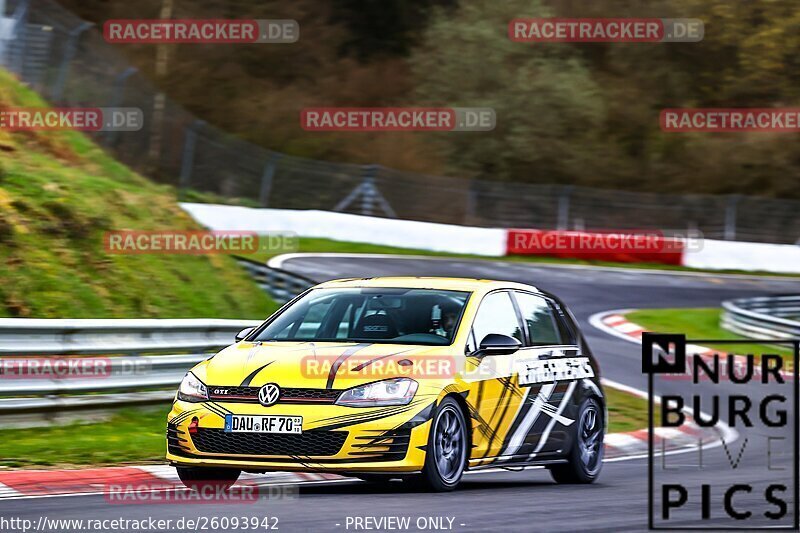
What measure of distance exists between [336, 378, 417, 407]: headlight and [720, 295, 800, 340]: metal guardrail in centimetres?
1491

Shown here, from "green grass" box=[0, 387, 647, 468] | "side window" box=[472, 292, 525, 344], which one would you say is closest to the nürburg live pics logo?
"side window" box=[472, 292, 525, 344]

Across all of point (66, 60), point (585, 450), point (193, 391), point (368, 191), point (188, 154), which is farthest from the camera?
point (368, 191)

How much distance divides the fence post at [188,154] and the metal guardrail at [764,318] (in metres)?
15.2

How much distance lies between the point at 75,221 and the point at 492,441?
6.30 meters

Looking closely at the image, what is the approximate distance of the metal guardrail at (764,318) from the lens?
2227 cm

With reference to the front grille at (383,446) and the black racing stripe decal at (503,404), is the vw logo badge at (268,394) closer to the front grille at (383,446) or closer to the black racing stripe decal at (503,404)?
the front grille at (383,446)

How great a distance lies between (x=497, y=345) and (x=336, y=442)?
1369mm

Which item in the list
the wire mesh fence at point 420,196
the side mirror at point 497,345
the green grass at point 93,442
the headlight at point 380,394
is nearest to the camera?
the headlight at point 380,394

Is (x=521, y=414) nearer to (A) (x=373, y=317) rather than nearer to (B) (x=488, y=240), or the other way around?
(A) (x=373, y=317)

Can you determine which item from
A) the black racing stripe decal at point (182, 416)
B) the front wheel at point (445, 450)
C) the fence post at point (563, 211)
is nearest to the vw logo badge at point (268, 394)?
the black racing stripe decal at point (182, 416)

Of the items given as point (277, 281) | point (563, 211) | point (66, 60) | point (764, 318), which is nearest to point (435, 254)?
point (563, 211)

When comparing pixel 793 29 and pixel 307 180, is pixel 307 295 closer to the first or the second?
pixel 307 180

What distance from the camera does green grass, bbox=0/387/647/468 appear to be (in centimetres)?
938

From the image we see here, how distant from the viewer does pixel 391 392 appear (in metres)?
7.95
